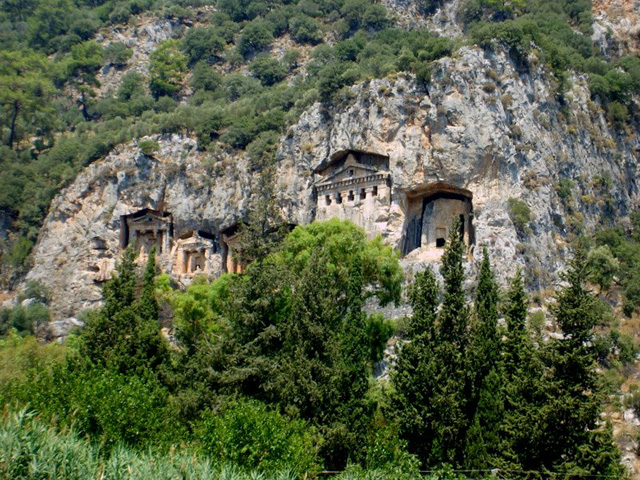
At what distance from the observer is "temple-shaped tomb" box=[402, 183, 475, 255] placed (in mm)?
55000

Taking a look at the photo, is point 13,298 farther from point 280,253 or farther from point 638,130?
point 638,130

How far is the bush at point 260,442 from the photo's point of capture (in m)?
29.9

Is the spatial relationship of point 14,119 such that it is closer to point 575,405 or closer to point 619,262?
point 619,262

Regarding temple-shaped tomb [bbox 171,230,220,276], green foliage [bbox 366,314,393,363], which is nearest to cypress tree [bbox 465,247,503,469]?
green foliage [bbox 366,314,393,363]

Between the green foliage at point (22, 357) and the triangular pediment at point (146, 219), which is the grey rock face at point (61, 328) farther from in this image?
the triangular pediment at point (146, 219)

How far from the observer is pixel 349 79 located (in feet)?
203

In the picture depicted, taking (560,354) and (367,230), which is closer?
(560,354)

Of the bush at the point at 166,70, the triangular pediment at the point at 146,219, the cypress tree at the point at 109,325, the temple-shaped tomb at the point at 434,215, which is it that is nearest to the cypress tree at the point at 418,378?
the cypress tree at the point at 109,325

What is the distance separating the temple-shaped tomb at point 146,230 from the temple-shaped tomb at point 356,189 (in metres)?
13.0

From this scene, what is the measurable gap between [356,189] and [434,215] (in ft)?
17.7

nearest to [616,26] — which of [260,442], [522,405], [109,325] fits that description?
[522,405]

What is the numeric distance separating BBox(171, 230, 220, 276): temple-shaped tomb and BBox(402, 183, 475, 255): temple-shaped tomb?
48.9 feet

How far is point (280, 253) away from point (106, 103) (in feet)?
179

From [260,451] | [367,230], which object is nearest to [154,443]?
[260,451]
